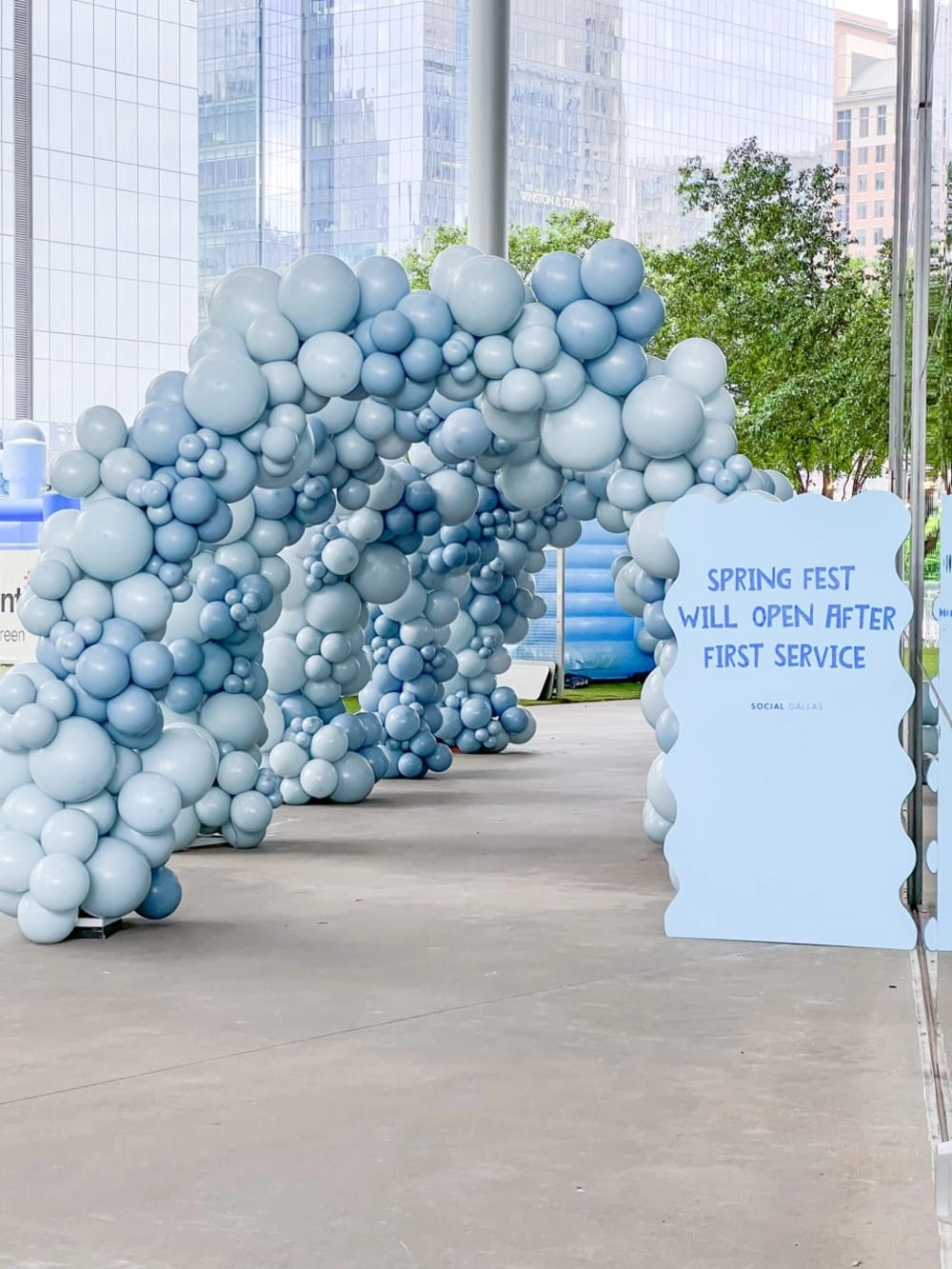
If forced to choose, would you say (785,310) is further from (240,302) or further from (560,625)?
(240,302)

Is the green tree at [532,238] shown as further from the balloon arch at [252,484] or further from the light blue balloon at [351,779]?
the balloon arch at [252,484]

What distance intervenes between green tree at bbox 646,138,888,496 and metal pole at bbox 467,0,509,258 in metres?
5.49

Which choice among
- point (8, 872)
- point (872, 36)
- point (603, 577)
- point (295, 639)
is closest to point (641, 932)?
point (8, 872)

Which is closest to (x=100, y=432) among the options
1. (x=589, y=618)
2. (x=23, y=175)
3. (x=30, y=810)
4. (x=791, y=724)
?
(x=30, y=810)

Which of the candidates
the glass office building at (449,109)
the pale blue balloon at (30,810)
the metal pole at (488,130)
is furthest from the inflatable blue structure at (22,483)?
the pale blue balloon at (30,810)

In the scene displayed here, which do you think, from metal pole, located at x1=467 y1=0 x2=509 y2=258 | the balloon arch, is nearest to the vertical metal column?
metal pole, located at x1=467 y1=0 x2=509 y2=258

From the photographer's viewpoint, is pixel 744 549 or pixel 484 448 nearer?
pixel 744 549

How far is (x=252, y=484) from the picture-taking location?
5.55 m

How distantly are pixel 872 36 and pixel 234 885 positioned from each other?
25.0 metres

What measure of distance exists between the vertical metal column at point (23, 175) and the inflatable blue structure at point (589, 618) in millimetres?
5390

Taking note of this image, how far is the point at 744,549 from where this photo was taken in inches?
204

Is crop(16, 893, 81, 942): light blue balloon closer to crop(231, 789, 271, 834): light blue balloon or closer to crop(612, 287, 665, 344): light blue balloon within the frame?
crop(231, 789, 271, 834): light blue balloon

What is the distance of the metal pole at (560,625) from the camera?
1395cm

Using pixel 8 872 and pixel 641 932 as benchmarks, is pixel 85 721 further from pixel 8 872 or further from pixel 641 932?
pixel 641 932
